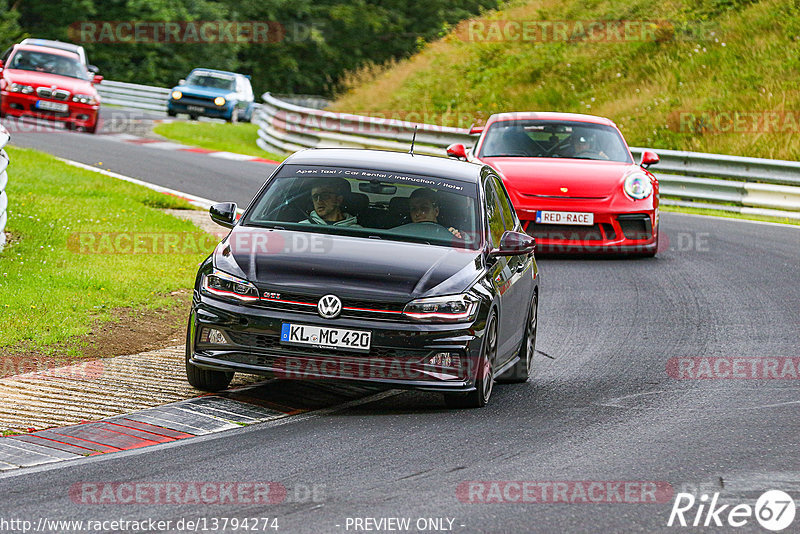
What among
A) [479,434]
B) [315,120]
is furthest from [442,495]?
[315,120]

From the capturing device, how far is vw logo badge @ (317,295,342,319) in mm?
7582

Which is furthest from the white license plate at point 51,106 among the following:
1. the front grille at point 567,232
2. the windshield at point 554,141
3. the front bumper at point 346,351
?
the front bumper at point 346,351

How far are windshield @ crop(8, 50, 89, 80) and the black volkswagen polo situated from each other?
21635 millimetres

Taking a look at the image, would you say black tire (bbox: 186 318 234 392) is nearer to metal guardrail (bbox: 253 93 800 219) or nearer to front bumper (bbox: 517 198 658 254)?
front bumper (bbox: 517 198 658 254)

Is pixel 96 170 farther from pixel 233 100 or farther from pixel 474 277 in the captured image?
pixel 233 100

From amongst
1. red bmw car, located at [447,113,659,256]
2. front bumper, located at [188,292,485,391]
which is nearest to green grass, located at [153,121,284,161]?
red bmw car, located at [447,113,659,256]

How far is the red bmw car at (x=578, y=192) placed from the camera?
1488 cm

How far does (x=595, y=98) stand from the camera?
104ft

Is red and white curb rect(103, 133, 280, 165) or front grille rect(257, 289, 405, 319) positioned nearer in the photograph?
front grille rect(257, 289, 405, 319)

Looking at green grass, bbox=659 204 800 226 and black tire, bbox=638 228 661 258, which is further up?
black tire, bbox=638 228 661 258

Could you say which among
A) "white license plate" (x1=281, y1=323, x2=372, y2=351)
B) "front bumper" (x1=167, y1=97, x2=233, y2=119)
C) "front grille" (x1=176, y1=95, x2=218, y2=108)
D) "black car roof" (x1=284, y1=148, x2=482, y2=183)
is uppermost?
"black car roof" (x1=284, y1=148, x2=482, y2=183)

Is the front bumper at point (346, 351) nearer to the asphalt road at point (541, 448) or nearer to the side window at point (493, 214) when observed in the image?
the asphalt road at point (541, 448)

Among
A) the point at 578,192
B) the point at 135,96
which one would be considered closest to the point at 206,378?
the point at 578,192

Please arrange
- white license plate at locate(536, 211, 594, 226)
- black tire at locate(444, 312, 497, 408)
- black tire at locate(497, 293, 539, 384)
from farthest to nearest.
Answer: white license plate at locate(536, 211, 594, 226), black tire at locate(497, 293, 539, 384), black tire at locate(444, 312, 497, 408)
